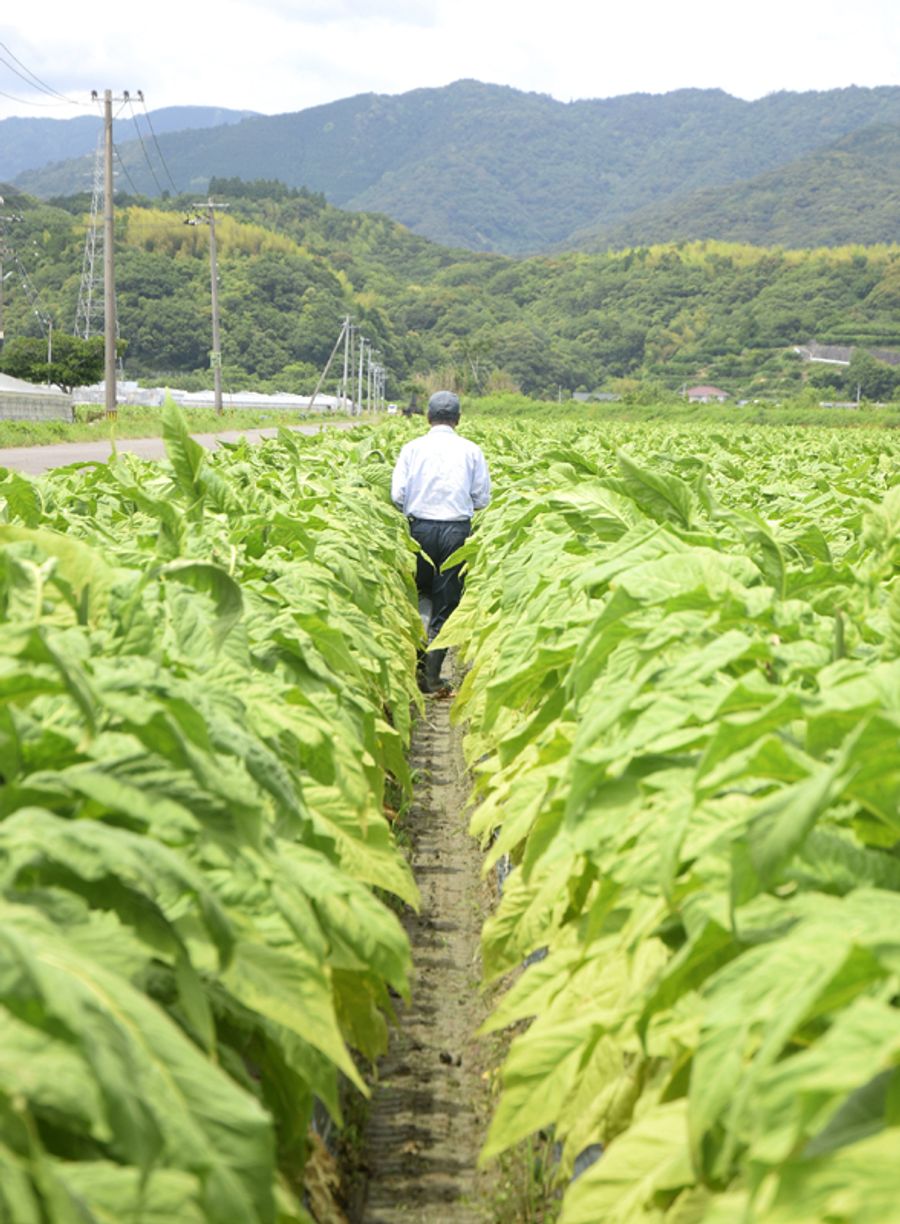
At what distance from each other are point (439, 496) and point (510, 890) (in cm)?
618

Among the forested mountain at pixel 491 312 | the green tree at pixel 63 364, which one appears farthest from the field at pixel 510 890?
the forested mountain at pixel 491 312

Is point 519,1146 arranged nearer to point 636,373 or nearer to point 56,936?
point 56,936

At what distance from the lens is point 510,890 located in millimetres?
3178

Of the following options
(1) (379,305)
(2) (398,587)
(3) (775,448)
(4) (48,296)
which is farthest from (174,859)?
(1) (379,305)

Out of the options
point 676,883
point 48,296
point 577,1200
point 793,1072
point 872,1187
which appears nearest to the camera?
point 872,1187

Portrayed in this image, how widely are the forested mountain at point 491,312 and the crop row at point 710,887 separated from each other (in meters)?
93.7

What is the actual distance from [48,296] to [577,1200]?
356ft

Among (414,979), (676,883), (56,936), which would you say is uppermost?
(56,936)

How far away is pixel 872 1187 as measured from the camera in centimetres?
121

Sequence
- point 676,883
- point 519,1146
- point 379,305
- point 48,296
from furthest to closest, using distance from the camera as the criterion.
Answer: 1. point 379,305
2. point 48,296
3. point 519,1146
4. point 676,883

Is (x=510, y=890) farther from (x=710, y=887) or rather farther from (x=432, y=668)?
(x=432, y=668)

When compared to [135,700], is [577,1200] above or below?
below

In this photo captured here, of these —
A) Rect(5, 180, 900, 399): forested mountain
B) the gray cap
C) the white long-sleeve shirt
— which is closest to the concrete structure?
the gray cap

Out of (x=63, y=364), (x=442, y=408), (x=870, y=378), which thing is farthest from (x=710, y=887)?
(x=870, y=378)
